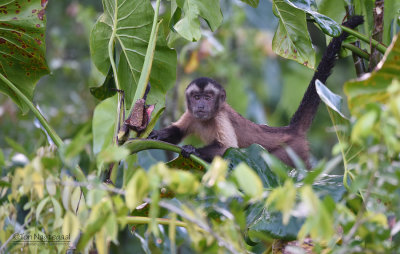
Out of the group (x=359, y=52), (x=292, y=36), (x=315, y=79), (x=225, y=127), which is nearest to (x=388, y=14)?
(x=359, y=52)

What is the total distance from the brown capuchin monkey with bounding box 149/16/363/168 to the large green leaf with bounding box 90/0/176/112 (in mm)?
533

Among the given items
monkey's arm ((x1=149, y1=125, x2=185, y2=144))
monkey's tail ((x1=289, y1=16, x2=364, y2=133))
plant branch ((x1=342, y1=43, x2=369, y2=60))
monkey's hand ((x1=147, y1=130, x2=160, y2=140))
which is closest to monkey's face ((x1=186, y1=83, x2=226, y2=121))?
monkey's arm ((x1=149, y1=125, x2=185, y2=144))

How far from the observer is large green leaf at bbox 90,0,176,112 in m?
2.62

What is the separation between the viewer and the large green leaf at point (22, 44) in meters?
2.48

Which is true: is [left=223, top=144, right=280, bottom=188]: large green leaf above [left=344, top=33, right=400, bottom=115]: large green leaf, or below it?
below

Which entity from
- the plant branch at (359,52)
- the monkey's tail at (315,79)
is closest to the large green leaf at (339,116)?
the plant branch at (359,52)

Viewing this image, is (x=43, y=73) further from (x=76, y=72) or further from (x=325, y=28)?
(x=76, y=72)

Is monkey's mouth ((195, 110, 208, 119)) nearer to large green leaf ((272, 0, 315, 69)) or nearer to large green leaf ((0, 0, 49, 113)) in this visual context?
large green leaf ((272, 0, 315, 69))

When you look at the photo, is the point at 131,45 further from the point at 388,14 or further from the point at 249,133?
the point at 388,14

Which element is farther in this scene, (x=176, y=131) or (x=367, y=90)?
(x=176, y=131)

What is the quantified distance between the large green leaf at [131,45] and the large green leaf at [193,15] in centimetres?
22

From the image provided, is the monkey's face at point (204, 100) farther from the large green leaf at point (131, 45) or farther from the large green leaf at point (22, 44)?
the large green leaf at point (22, 44)

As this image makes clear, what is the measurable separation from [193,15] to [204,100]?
45.7 inches

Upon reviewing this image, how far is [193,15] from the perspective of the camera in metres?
2.25
